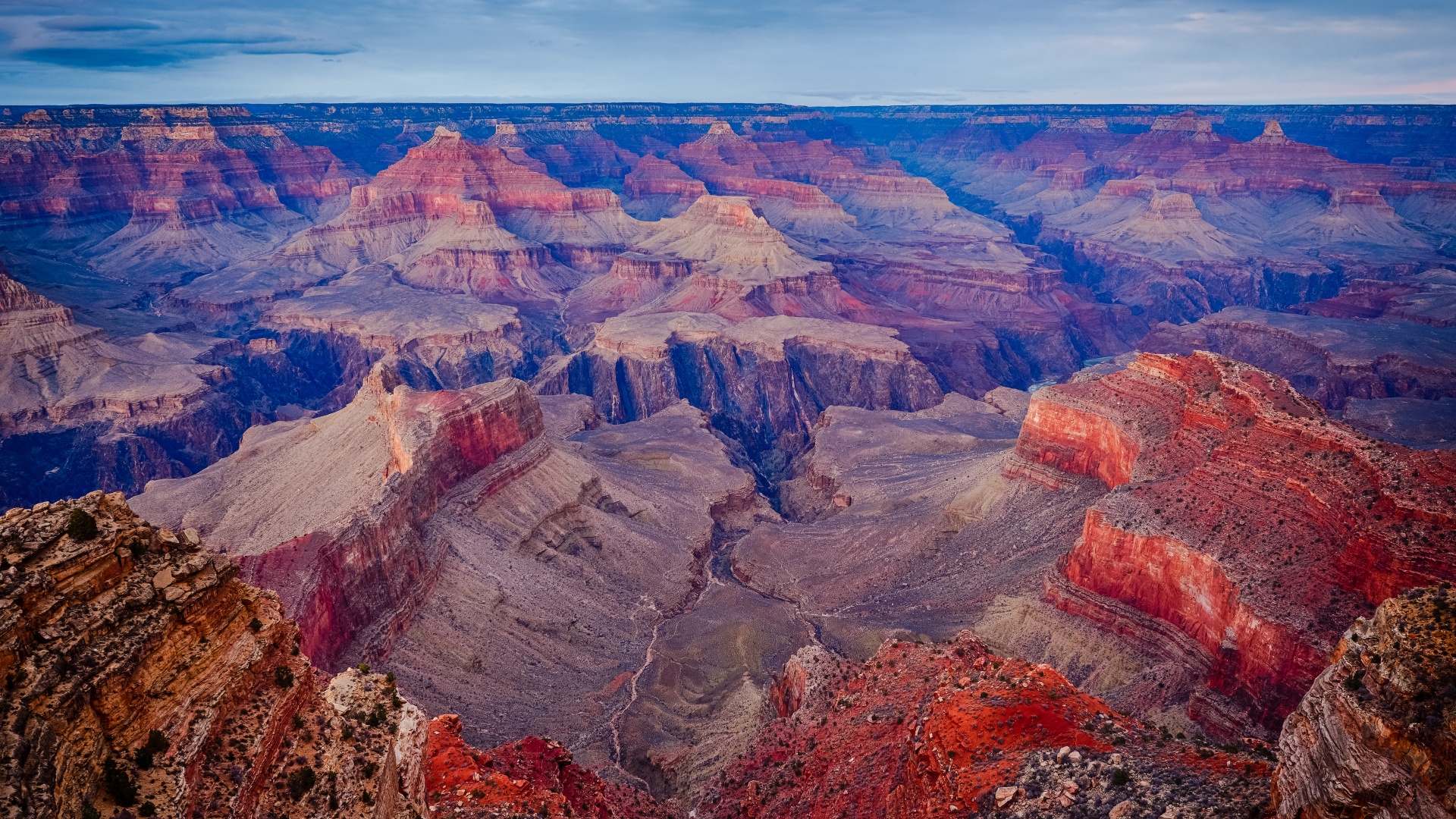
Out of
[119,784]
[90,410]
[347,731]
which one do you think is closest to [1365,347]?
[347,731]

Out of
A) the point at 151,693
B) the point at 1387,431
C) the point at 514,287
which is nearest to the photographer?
the point at 151,693

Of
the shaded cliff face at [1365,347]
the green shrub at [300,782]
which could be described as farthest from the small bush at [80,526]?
the shaded cliff face at [1365,347]

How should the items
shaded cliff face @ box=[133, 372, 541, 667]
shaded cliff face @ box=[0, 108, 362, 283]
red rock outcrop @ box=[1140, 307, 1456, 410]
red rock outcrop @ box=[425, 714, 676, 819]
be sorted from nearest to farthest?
red rock outcrop @ box=[425, 714, 676, 819] < shaded cliff face @ box=[133, 372, 541, 667] < red rock outcrop @ box=[1140, 307, 1456, 410] < shaded cliff face @ box=[0, 108, 362, 283]

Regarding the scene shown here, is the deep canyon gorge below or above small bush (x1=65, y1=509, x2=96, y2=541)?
below

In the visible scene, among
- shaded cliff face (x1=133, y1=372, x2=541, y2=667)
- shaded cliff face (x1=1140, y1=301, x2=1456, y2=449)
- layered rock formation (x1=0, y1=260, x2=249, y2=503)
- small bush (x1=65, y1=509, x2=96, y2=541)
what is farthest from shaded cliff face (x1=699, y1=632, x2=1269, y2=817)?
layered rock formation (x1=0, y1=260, x2=249, y2=503)

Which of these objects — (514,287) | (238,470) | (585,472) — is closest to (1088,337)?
(514,287)

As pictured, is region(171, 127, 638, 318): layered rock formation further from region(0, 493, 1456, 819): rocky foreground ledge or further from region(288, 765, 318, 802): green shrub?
region(288, 765, 318, 802): green shrub

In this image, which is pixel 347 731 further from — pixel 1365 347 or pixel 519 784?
pixel 1365 347

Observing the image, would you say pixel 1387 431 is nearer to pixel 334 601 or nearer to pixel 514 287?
pixel 334 601

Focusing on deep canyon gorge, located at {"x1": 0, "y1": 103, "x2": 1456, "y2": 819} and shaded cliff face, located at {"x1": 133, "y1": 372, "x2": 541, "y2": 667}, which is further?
shaded cliff face, located at {"x1": 133, "y1": 372, "x2": 541, "y2": 667}
